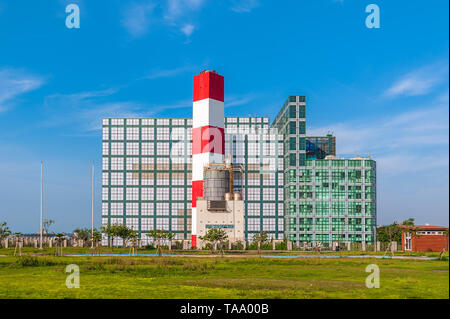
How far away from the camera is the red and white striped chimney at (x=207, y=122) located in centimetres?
11469

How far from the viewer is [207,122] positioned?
113625mm

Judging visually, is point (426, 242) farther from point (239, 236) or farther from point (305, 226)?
point (239, 236)

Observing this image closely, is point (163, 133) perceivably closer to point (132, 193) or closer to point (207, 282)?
point (132, 193)

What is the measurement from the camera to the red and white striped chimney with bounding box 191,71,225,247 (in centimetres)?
11469

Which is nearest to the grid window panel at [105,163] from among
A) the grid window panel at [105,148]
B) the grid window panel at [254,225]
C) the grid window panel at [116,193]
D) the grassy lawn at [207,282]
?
the grid window panel at [105,148]

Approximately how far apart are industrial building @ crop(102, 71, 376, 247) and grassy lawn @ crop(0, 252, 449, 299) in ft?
190

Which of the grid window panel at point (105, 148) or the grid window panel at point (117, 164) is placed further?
the grid window panel at point (105, 148)

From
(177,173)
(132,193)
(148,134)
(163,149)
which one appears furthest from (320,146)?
(132,193)

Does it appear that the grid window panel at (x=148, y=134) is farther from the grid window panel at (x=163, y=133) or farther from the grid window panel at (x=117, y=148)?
the grid window panel at (x=117, y=148)

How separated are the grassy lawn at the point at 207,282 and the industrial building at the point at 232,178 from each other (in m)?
58.0

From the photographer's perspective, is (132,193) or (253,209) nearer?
(253,209)

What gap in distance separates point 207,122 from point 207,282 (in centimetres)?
7477

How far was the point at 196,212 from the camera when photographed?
116 metres
